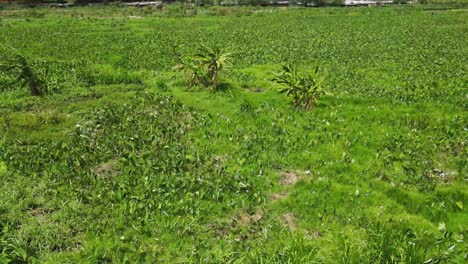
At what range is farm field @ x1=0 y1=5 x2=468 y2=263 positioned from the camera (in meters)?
8.23

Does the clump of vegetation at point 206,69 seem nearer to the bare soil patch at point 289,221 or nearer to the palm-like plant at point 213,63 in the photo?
the palm-like plant at point 213,63

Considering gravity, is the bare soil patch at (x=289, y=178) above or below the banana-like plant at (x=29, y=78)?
A: below

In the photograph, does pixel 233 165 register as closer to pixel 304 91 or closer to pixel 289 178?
pixel 289 178

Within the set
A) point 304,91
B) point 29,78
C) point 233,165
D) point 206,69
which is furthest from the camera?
point 206,69

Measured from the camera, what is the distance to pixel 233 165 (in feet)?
38.1

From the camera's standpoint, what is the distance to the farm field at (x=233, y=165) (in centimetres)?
823

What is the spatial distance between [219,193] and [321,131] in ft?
16.8

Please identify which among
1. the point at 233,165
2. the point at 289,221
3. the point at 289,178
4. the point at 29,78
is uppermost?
the point at 29,78

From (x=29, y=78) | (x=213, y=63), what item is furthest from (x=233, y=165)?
(x=29, y=78)

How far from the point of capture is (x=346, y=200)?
986 cm

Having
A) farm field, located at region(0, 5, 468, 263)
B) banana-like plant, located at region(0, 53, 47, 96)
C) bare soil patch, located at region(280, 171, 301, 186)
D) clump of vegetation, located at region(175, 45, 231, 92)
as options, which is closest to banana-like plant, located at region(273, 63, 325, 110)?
farm field, located at region(0, 5, 468, 263)

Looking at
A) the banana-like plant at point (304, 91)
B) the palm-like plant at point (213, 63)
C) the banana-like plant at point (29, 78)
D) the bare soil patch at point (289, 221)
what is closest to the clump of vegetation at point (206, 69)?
the palm-like plant at point (213, 63)

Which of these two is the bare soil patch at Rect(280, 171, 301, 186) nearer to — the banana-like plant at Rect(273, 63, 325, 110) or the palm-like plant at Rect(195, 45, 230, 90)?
the banana-like plant at Rect(273, 63, 325, 110)

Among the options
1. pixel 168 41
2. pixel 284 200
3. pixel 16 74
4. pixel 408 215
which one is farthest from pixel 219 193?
pixel 168 41
